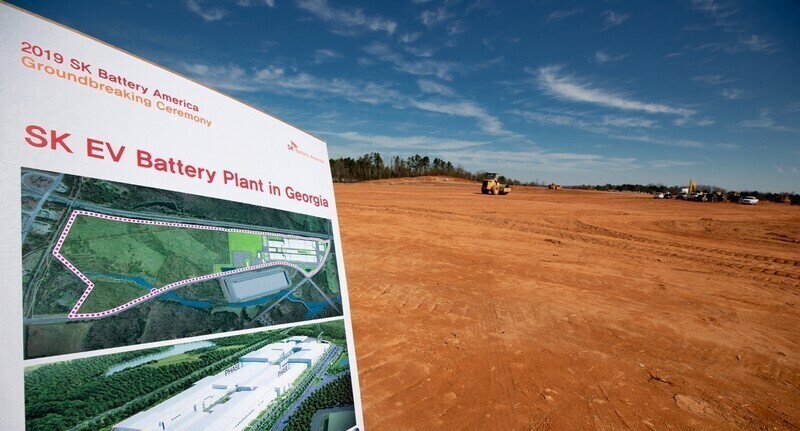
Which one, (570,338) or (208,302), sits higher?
(208,302)

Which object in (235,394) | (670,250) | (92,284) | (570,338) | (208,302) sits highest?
(92,284)

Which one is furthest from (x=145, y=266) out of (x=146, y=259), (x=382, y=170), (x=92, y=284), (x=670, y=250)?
(x=382, y=170)

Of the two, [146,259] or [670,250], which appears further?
[670,250]

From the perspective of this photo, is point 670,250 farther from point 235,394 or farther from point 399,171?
point 399,171

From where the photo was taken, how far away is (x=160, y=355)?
1457mm

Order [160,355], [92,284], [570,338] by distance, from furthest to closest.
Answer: [570,338] → [160,355] → [92,284]

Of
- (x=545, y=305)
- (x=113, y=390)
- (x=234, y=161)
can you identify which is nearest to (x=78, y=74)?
(x=234, y=161)

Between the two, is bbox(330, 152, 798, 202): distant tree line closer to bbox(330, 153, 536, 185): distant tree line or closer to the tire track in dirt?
bbox(330, 153, 536, 185): distant tree line

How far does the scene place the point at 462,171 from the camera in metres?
89.1

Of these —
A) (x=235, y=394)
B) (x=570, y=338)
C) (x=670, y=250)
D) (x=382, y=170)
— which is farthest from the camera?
(x=382, y=170)

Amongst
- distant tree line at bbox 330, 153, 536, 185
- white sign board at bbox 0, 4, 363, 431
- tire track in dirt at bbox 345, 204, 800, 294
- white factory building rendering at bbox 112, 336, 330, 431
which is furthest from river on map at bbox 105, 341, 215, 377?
distant tree line at bbox 330, 153, 536, 185

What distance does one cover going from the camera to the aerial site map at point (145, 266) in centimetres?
122

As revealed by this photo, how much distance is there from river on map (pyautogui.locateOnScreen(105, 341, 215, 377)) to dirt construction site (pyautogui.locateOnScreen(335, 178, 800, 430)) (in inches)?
86.5

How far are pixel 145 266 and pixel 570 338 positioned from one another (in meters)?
5.42
